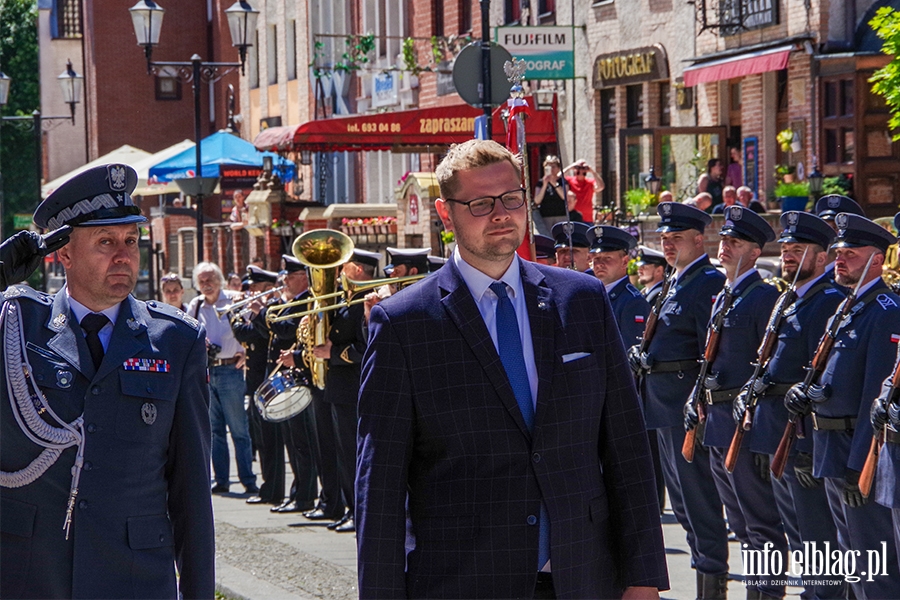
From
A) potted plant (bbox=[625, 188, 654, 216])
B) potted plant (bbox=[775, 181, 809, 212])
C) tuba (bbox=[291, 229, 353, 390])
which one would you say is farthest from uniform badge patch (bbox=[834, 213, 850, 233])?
potted plant (bbox=[625, 188, 654, 216])

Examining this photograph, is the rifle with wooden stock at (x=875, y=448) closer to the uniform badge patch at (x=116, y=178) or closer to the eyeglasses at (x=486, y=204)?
the eyeglasses at (x=486, y=204)

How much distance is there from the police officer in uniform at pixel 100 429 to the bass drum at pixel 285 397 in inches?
316

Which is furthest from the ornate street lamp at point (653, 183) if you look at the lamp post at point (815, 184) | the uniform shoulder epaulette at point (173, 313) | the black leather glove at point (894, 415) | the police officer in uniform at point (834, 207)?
the uniform shoulder epaulette at point (173, 313)

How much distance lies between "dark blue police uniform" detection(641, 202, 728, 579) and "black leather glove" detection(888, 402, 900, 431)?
2.52 m

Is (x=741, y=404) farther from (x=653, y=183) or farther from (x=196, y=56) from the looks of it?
(x=653, y=183)

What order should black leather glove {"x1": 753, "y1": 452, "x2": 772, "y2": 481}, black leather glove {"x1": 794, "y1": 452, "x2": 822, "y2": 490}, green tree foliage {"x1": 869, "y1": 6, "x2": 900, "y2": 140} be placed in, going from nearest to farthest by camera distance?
1. black leather glove {"x1": 794, "y1": 452, "x2": 822, "y2": 490}
2. black leather glove {"x1": 753, "y1": 452, "x2": 772, "y2": 481}
3. green tree foliage {"x1": 869, "y1": 6, "x2": 900, "y2": 140}

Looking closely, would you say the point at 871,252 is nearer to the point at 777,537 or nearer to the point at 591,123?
the point at 777,537

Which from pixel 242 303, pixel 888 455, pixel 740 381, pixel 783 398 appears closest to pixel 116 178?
pixel 888 455

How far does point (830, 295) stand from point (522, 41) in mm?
13797

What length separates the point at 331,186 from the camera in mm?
43938

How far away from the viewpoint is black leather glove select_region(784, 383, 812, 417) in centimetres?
788

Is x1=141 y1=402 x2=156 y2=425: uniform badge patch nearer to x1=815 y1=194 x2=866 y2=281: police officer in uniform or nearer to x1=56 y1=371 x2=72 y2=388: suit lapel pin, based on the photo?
x1=56 y1=371 x2=72 y2=388: suit lapel pin

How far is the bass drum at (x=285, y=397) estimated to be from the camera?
1288 centimetres

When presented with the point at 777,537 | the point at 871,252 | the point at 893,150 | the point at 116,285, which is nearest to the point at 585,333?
the point at 116,285
